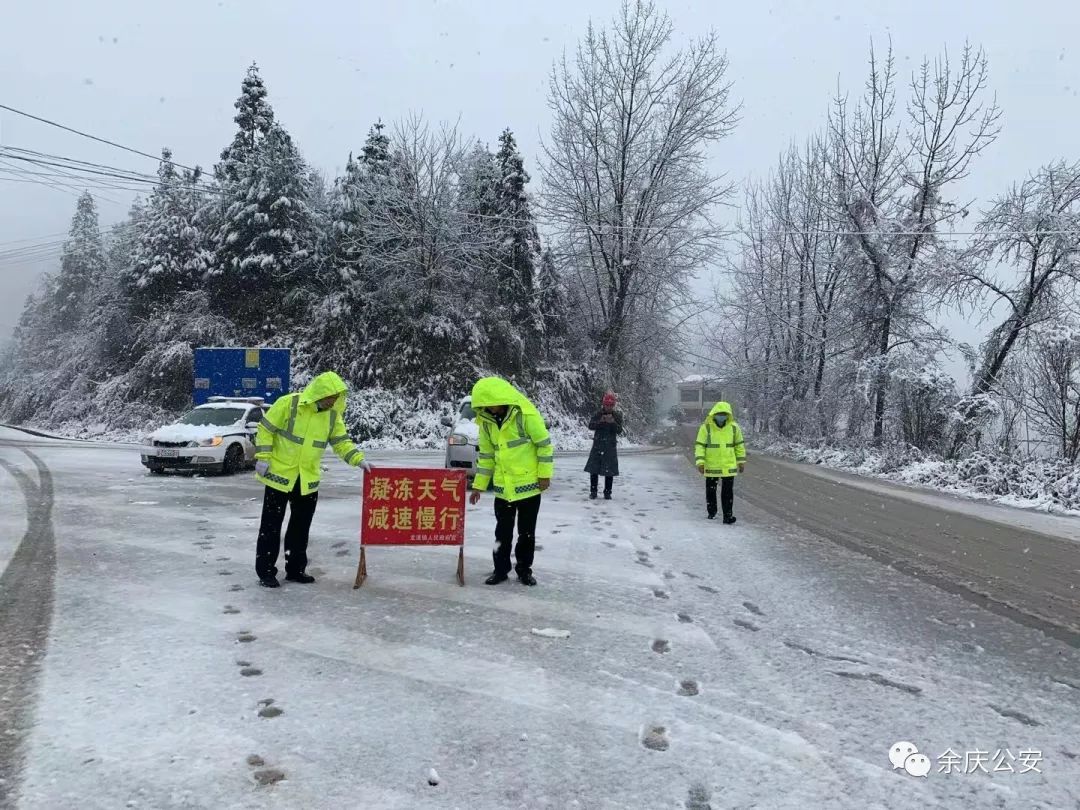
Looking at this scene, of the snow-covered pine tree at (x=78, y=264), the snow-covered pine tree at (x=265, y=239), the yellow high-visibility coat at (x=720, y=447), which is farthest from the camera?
the snow-covered pine tree at (x=78, y=264)

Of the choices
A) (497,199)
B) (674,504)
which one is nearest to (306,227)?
(497,199)

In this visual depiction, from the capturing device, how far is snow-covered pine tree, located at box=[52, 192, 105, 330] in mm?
51250

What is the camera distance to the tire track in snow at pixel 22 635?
3219 mm

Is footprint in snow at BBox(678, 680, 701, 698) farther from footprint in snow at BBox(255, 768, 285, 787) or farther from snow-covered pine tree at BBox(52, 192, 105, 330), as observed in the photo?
snow-covered pine tree at BBox(52, 192, 105, 330)

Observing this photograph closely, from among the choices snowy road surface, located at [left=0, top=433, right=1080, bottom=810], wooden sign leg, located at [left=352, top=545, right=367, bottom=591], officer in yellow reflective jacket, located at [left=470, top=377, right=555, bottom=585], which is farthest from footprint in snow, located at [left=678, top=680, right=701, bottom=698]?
wooden sign leg, located at [left=352, top=545, right=367, bottom=591]

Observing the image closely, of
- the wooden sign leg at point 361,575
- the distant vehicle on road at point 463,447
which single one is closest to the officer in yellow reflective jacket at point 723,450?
the distant vehicle on road at point 463,447

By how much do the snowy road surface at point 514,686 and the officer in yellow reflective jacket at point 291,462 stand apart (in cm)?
32

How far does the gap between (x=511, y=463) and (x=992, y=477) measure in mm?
12935

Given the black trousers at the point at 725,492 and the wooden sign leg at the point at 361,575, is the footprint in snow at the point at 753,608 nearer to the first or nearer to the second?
the wooden sign leg at the point at 361,575

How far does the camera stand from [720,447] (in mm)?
9930

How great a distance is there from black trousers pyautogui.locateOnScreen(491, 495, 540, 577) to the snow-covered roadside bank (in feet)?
35.8

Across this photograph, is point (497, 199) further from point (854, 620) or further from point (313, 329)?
point (854, 620)

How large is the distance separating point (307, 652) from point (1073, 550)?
889 cm

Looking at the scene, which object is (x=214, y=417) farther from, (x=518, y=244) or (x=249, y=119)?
(x=249, y=119)
